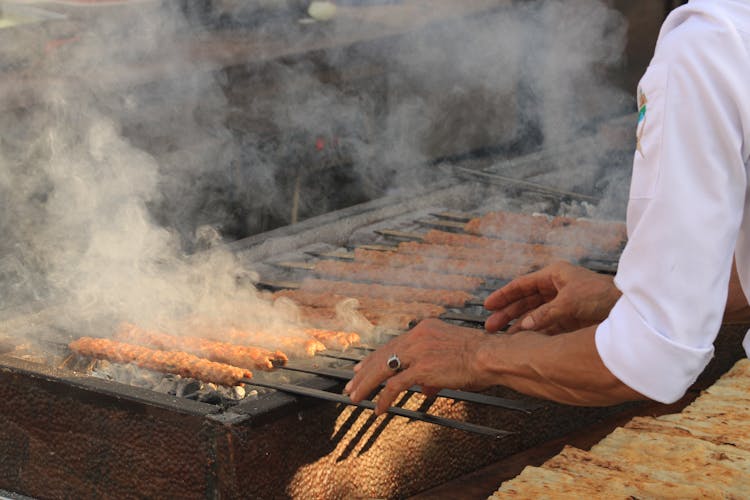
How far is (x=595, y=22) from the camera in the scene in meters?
10.3

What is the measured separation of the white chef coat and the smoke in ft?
7.80

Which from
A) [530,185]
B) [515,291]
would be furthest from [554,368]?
[530,185]

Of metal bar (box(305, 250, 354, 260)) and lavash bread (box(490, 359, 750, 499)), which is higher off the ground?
metal bar (box(305, 250, 354, 260))

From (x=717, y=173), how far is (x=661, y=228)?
0.58ft

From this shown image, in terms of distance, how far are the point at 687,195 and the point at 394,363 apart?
3.87 feet

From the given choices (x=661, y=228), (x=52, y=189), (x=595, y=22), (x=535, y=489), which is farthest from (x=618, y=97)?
(x=661, y=228)

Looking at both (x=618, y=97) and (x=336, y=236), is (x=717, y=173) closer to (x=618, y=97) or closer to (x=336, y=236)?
(x=336, y=236)

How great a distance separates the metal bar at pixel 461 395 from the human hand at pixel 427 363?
18cm

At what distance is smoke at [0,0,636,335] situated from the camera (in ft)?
16.9

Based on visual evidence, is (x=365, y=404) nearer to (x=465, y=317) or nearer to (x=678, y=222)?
(x=465, y=317)

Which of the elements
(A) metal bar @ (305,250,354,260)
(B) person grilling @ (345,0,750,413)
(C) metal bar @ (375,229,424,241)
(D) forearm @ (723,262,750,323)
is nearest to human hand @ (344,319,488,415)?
(B) person grilling @ (345,0,750,413)

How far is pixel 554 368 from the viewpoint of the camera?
2848mm

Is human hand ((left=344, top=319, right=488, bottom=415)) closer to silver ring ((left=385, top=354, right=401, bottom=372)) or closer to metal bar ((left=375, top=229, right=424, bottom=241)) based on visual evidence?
silver ring ((left=385, top=354, right=401, bottom=372))

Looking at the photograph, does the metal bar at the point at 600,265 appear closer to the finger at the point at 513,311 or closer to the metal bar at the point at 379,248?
the metal bar at the point at 379,248
